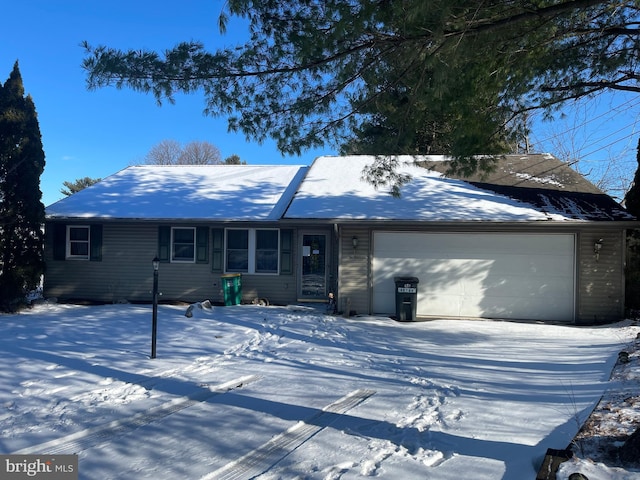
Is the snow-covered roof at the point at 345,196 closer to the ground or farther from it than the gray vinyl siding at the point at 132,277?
farther from it

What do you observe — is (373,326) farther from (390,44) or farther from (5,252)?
(5,252)

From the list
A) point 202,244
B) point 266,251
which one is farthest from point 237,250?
point 202,244

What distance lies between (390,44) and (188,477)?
16.1 ft

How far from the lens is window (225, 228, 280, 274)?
13.1 meters

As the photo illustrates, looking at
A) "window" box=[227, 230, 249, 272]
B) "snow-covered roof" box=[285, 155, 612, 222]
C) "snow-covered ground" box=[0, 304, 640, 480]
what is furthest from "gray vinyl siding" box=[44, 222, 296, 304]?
"snow-covered ground" box=[0, 304, 640, 480]

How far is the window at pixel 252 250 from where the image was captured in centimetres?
1310

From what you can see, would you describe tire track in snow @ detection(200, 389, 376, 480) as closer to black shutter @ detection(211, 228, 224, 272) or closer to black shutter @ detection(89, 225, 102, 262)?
black shutter @ detection(211, 228, 224, 272)

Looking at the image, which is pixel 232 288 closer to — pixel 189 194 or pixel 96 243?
pixel 189 194

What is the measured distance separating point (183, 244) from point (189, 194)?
200 cm

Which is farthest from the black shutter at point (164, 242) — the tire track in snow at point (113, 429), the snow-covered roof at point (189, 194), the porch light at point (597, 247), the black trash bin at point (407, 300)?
the porch light at point (597, 247)

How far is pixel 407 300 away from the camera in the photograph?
10.9 metres

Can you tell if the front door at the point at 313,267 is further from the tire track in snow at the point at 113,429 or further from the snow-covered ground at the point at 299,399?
the tire track in snow at the point at 113,429

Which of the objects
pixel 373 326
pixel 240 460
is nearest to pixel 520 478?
pixel 240 460

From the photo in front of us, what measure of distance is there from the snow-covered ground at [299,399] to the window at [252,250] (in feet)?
12.5
